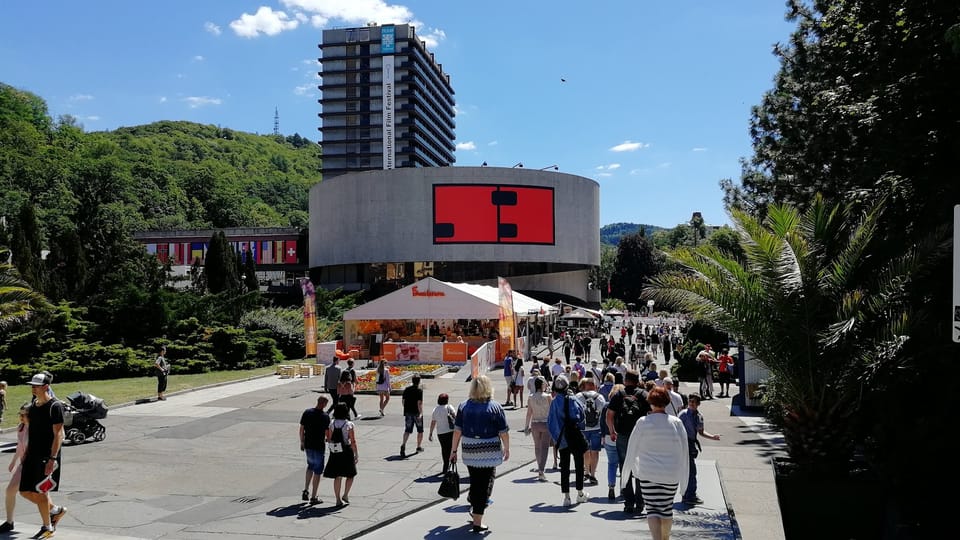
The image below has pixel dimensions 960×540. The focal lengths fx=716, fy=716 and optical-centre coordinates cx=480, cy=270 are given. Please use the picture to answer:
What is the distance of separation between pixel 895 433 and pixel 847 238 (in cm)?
248

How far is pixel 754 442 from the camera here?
13719 mm

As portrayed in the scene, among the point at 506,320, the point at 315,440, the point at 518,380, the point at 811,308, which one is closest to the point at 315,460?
the point at 315,440

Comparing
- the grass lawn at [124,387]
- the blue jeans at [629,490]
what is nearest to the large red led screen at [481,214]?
the grass lawn at [124,387]

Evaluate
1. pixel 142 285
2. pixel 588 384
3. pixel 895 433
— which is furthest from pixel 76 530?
pixel 142 285

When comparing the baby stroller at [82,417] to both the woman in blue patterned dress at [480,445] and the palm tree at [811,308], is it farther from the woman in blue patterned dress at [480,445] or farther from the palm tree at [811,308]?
the palm tree at [811,308]

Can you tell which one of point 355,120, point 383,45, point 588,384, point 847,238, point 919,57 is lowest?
point 588,384

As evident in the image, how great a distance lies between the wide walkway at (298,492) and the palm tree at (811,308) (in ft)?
4.19

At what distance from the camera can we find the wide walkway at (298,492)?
778 cm

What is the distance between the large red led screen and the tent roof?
30.7m

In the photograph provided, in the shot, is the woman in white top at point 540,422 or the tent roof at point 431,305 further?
the tent roof at point 431,305

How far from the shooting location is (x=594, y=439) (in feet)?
31.7

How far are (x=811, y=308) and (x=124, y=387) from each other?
2240cm

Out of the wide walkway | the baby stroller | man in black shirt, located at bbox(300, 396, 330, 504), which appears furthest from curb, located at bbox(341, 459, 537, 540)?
the baby stroller

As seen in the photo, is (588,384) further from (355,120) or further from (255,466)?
(355,120)
